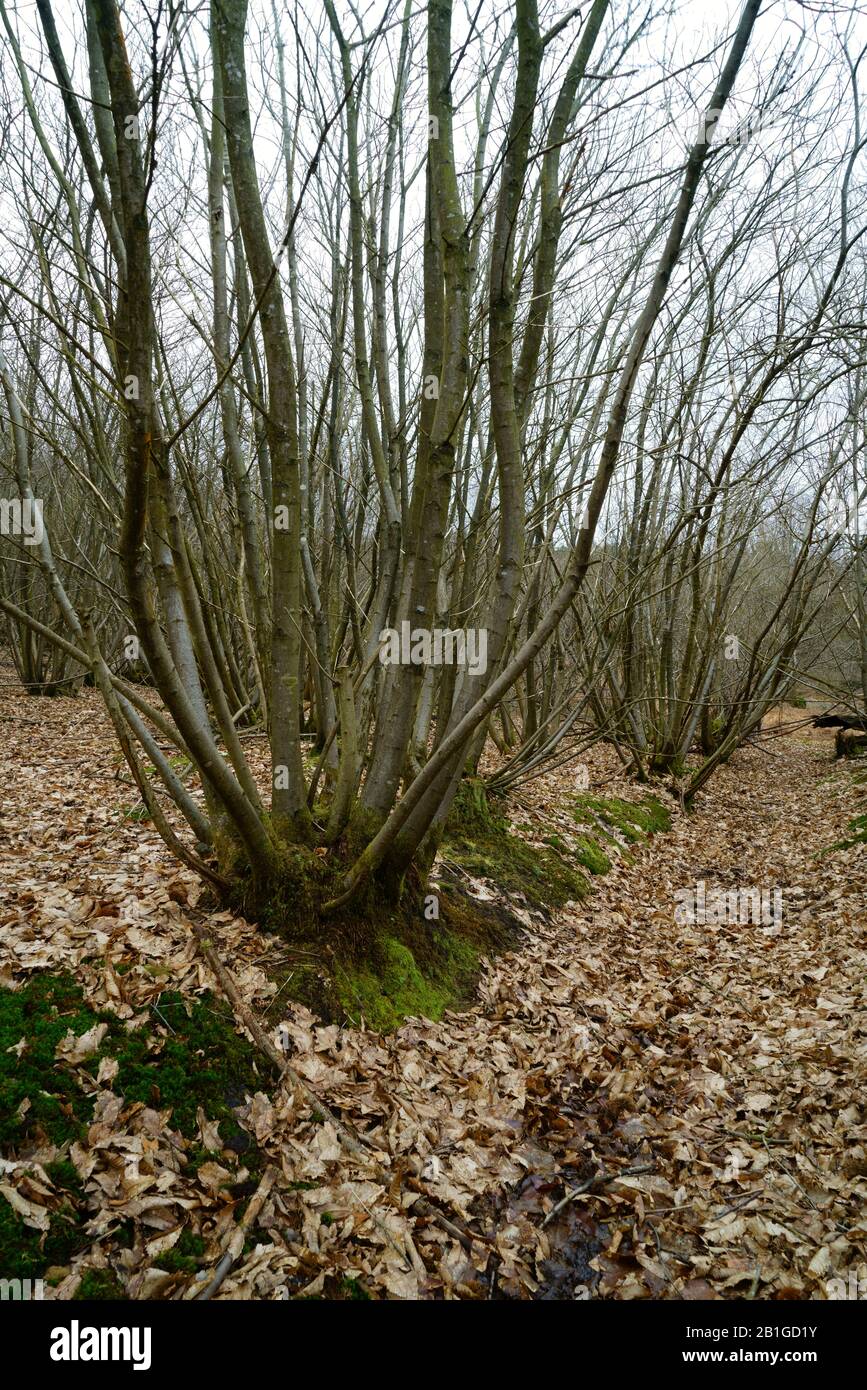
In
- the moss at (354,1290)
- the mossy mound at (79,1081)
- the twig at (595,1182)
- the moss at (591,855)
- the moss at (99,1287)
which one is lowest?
the twig at (595,1182)

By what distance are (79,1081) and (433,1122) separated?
147 cm

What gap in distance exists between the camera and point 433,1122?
3074 millimetres

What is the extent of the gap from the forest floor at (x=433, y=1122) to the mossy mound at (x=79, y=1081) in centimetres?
1

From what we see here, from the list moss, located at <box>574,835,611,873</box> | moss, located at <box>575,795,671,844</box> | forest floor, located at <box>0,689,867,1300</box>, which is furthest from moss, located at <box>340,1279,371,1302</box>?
moss, located at <box>575,795,671,844</box>

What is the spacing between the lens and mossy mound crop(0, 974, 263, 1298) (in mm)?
2059

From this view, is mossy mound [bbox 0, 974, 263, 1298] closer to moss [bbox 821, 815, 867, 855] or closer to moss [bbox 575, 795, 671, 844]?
moss [bbox 575, 795, 671, 844]

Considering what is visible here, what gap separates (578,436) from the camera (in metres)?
8.09

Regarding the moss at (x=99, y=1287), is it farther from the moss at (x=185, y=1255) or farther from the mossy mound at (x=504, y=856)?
the mossy mound at (x=504, y=856)

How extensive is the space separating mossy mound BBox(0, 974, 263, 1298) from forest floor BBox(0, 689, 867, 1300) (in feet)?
0.03

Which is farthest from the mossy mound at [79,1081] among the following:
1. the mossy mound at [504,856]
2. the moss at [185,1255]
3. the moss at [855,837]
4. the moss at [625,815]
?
the moss at [855,837]

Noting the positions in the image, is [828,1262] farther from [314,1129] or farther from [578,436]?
[578,436]

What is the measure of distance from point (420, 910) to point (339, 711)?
1380 millimetres

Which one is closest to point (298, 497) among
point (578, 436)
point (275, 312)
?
point (275, 312)

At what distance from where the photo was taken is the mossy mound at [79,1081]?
2059 millimetres
